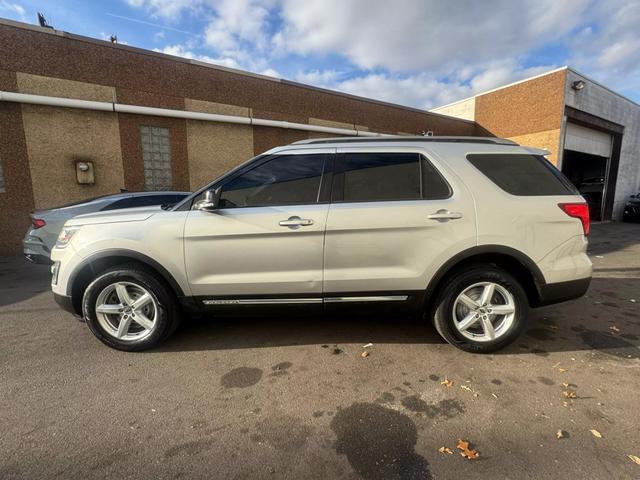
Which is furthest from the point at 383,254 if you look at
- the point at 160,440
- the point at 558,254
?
the point at 160,440

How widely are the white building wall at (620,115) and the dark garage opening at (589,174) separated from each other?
747 millimetres

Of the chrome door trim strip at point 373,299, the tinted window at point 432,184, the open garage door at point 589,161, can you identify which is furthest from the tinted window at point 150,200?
the open garage door at point 589,161

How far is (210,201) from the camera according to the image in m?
2.90

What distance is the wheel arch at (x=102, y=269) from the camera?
9.76 ft

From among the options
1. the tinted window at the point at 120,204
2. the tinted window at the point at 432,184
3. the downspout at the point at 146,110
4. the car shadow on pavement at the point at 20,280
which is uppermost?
the downspout at the point at 146,110

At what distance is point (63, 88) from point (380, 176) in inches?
363

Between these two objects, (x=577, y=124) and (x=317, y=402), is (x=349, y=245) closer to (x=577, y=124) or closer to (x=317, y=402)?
(x=317, y=402)

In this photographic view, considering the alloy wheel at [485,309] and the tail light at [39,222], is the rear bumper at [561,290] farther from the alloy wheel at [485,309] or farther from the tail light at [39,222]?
the tail light at [39,222]

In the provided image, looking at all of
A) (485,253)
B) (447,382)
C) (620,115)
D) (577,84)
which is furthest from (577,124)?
(447,382)

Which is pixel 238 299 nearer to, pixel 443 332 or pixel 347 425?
pixel 347 425

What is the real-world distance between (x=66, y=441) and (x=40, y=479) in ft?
0.92

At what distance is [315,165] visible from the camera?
10.2 ft

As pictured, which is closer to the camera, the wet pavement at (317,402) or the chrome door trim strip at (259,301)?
the wet pavement at (317,402)

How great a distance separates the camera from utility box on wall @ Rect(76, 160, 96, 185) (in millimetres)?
8430
